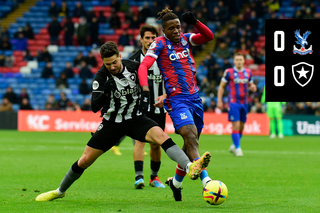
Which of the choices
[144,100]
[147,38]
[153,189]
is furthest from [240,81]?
[144,100]

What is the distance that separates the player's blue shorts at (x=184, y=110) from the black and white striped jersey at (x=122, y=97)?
0.45 metres

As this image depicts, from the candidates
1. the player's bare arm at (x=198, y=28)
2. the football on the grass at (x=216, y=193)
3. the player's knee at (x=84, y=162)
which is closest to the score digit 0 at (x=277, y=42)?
the player's bare arm at (x=198, y=28)

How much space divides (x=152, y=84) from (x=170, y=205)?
7.37 feet

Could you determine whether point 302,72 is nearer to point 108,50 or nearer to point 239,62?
point 239,62

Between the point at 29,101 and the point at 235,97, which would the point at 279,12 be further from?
the point at 235,97

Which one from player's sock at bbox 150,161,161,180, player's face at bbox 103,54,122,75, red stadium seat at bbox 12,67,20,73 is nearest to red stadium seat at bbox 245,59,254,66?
red stadium seat at bbox 12,67,20,73

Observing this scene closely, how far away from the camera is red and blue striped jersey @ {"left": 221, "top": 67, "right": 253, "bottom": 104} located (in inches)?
507

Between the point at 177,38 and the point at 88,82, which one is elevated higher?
the point at 177,38

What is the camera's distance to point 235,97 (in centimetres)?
1296

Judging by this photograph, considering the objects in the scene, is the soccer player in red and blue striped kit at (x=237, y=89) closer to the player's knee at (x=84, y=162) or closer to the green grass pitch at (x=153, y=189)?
the green grass pitch at (x=153, y=189)

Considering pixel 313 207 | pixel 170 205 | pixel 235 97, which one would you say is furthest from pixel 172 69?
pixel 235 97

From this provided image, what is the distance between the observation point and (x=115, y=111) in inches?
240

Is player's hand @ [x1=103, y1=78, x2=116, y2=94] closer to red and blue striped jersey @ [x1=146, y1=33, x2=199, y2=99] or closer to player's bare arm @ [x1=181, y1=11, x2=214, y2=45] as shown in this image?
red and blue striped jersey @ [x1=146, y1=33, x2=199, y2=99]

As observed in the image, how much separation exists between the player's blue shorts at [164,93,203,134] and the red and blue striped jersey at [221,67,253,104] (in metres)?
6.65
